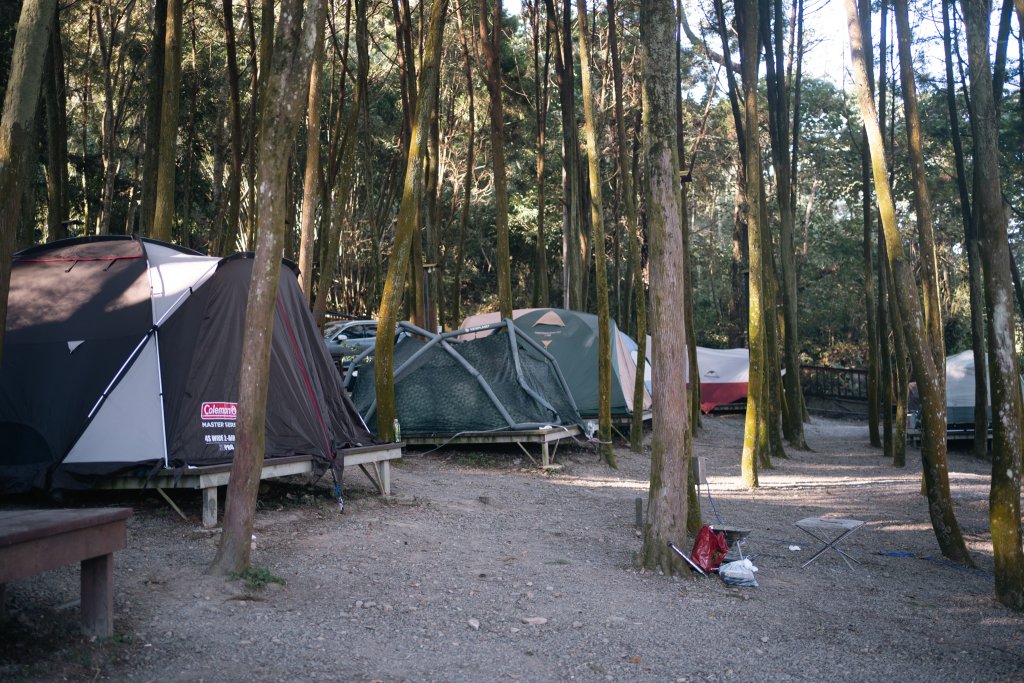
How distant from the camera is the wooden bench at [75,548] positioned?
4375 mm

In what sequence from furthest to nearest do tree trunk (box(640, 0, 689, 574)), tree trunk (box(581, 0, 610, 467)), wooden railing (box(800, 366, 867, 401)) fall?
1. wooden railing (box(800, 366, 867, 401))
2. tree trunk (box(581, 0, 610, 467))
3. tree trunk (box(640, 0, 689, 574))

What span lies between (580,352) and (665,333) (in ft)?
34.5

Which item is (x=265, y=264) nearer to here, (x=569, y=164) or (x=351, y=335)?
(x=569, y=164)

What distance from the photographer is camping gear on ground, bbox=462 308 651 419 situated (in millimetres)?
17703

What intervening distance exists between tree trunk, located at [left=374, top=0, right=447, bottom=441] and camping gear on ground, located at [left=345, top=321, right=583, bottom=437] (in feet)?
5.17

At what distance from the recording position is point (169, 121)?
380 inches

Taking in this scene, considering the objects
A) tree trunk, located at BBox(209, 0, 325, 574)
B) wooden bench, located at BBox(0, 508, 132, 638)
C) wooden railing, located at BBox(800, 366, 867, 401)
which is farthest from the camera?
wooden railing, located at BBox(800, 366, 867, 401)

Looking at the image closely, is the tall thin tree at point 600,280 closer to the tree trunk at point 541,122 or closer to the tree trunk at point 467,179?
the tree trunk at point 541,122

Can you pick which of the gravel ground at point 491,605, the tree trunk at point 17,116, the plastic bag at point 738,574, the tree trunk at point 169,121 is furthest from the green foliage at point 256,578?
the tree trunk at point 169,121

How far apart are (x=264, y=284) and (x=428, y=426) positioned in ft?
24.5

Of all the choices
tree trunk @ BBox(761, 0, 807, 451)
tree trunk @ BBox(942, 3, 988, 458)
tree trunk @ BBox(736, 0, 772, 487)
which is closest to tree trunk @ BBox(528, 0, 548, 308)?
tree trunk @ BBox(761, 0, 807, 451)

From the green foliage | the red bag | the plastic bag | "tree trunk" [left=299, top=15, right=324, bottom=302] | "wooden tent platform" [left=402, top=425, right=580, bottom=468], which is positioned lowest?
the plastic bag

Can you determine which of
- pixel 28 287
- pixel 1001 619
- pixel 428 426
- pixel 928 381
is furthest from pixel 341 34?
pixel 1001 619

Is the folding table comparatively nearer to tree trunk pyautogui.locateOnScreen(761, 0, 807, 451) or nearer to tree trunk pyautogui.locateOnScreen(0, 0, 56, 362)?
tree trunk pyautogui.locateOnScreen(0, 0, 56, 362)
